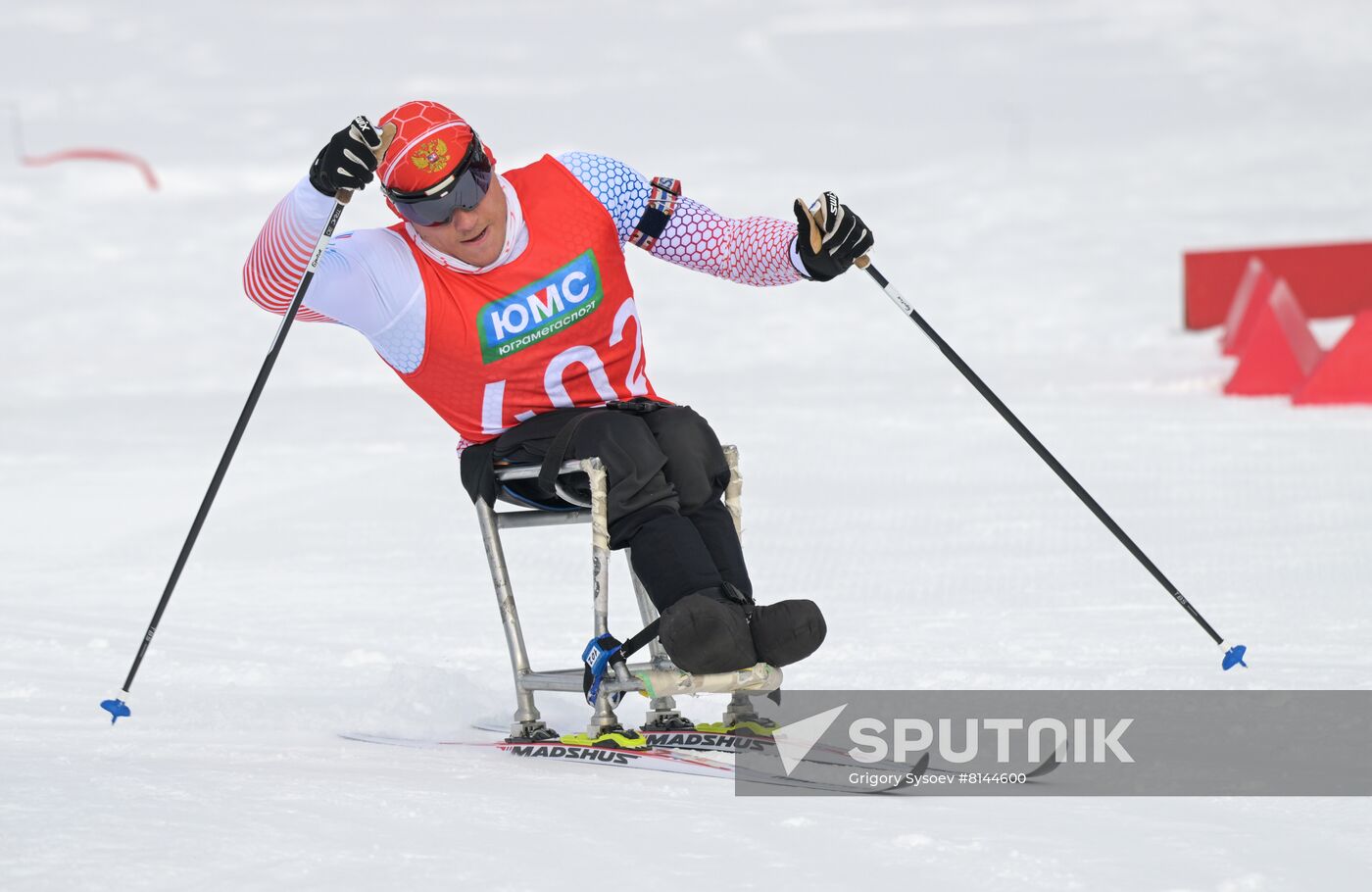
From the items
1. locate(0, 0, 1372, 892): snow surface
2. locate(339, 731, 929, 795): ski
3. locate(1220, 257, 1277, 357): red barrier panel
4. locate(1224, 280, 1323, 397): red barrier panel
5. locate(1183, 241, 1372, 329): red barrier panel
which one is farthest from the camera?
locate(1183, 241, 1372, 329): red barrier panel

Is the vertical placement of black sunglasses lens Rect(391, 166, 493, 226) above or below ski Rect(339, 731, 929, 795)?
above

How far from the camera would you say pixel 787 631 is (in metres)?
3.17

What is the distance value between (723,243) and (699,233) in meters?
0.06

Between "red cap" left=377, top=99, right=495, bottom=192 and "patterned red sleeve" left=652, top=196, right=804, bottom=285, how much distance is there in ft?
1.75

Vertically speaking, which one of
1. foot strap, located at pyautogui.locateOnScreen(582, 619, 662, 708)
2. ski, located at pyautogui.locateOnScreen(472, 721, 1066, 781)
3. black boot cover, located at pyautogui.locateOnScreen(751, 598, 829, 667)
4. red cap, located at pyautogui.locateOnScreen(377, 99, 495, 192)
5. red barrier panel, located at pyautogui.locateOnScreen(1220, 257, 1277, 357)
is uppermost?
red barrier panel, located at pyautogui.locateOnScreen(1220, 257, 1277, 357)

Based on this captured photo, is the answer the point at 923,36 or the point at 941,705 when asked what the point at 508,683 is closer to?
the point at 941,705

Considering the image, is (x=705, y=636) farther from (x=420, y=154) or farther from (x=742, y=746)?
(x=420, y=154)

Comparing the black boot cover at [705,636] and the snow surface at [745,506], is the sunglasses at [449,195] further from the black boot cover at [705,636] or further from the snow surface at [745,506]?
the snow surface at [745,506]

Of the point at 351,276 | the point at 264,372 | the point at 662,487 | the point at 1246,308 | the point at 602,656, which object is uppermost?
the point at 1246,308

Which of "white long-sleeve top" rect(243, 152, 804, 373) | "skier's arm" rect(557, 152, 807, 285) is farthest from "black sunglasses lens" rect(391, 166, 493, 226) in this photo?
"skier's arm" rect(557, 152, 807, 285)

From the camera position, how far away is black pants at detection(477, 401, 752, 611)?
130 inches

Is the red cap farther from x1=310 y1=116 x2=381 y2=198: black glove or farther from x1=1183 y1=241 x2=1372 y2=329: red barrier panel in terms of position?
x1=1183 y1=241 x2=1372 y2=329: red barrier panel

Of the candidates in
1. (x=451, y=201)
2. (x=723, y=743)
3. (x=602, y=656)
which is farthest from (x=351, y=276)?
(x=723, y=743)

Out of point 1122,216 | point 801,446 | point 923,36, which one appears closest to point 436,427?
point 801,446
